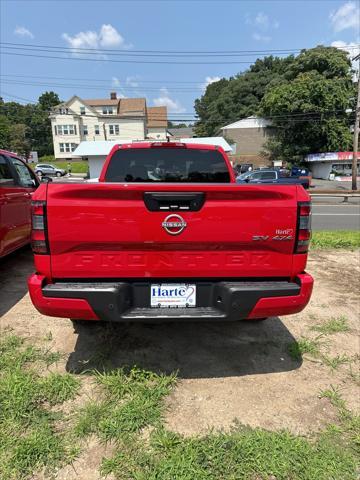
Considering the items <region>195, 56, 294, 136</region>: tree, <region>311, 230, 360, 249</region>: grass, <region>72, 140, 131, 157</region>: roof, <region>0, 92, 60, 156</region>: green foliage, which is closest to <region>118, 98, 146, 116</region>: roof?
<region>195, 56, 294, 136</region>: tree

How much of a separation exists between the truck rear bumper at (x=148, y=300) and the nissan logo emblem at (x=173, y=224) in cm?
44

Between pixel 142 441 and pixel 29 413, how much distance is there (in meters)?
0.85

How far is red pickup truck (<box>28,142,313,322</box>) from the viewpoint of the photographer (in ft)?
8.07

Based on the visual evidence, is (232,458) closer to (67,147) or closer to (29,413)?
(29,413)

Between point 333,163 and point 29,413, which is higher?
point 333,163

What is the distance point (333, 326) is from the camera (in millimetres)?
3928

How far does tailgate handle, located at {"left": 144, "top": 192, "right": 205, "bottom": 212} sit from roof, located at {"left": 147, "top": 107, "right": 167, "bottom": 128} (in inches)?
2969

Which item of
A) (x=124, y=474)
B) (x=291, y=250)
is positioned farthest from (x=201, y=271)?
(x=124, y=474)

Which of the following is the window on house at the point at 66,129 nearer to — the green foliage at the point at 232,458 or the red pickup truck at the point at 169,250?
the red pickup truck at the point at 169,250

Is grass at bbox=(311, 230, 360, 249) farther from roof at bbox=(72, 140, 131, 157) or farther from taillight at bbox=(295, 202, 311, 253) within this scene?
roof at bbox=(72, 140, 131, 157)

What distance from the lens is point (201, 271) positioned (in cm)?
261

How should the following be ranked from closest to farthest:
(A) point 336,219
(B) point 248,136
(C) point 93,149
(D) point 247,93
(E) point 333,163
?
(A) point 336,219 → (C) point 93,149 → (E) point 333,163 → (B) point 248,136 → (D) point 247,93

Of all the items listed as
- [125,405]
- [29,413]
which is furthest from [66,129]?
[125,405]

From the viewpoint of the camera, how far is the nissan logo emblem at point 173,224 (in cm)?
249
